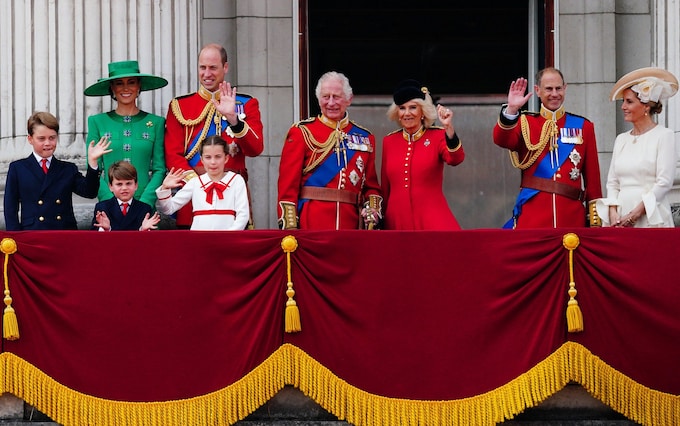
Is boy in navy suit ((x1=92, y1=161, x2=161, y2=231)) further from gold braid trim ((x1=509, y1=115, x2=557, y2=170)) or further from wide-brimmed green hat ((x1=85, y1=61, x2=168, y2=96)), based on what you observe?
gold braid trim ((x1=509, y1=115, x2=557, y2=170))

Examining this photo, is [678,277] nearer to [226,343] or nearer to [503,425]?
[503,425]

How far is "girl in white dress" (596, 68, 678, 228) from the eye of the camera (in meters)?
10.1

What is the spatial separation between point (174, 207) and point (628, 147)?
280 centimetres

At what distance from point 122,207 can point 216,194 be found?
0.62 m

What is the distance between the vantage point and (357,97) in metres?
13.8

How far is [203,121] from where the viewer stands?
10.8 m

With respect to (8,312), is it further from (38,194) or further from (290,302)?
(290,302)

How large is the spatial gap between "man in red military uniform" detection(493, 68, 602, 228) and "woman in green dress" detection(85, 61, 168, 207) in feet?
7.34

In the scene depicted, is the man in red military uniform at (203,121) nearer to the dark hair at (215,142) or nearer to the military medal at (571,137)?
the dark hair at (215,142)

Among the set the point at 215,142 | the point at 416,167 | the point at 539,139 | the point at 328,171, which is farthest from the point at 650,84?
the point at 215,142

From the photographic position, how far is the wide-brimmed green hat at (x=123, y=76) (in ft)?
35.5

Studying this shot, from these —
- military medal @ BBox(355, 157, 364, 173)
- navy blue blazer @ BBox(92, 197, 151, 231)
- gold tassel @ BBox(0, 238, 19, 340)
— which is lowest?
gold tassel @ BBox(0, 238, 19, 340)

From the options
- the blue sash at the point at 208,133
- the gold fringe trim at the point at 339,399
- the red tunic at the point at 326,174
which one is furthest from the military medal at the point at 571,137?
the blue sash at the point at 208,133

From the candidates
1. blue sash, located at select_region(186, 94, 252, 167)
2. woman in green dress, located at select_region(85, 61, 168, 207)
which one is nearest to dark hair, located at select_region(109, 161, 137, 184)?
woman in green dress, located at select_region(85, 61, 168, 207)
